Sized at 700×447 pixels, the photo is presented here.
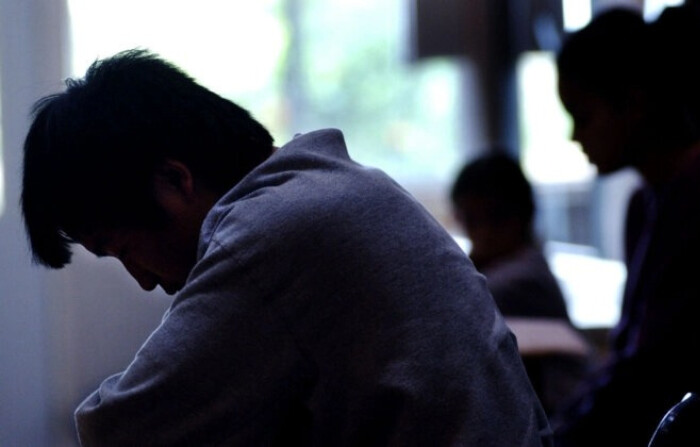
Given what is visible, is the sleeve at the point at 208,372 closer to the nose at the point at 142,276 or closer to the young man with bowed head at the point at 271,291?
the young man with bowed head at the point at 271,291

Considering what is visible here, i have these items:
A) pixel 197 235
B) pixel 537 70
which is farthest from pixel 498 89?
pixel 197 235

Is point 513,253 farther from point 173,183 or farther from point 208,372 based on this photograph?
point 208,372

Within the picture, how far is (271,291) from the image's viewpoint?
90 centimetres

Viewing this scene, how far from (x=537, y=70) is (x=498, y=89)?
47 centimetres

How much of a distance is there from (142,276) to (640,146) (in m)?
1.05

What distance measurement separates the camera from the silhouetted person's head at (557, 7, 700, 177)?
189cm

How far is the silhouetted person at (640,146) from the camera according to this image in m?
1.76

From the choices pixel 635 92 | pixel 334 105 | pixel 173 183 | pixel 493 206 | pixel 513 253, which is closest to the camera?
pixel 173 183

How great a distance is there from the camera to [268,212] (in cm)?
92

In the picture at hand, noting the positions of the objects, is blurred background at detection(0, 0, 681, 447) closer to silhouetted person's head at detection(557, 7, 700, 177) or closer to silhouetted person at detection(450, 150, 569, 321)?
silhouetted person's head at detection(557, 7, 700, 177)

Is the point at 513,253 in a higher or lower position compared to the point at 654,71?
lower

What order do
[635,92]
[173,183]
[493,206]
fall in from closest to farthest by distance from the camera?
[173,183] → [635,92] → [493,206]

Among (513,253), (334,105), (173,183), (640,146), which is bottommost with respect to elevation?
(334,105)

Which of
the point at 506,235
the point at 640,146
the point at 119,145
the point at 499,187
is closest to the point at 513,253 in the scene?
the point at 506,235
